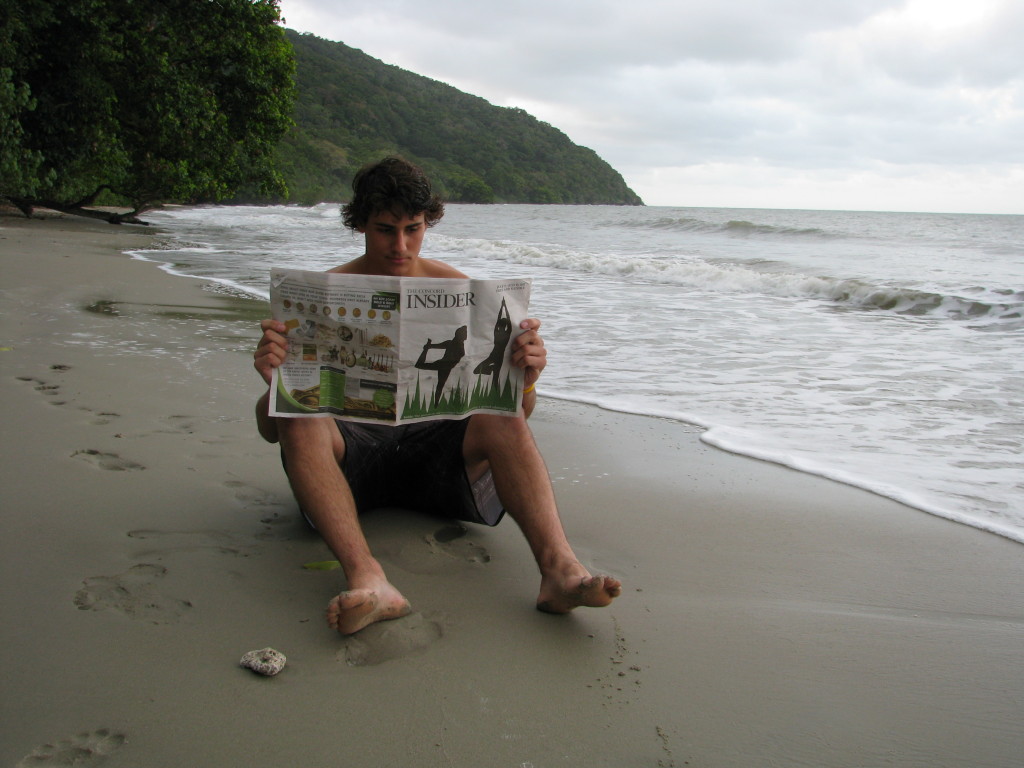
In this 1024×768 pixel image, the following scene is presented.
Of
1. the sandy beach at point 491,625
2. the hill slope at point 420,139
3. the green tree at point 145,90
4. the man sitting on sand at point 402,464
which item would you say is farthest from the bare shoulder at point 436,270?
the hill slope at point 420,139

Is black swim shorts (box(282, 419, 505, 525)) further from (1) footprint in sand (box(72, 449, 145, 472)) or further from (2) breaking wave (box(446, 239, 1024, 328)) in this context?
(2) breaking wave (box(446, 239, 1024, 328))

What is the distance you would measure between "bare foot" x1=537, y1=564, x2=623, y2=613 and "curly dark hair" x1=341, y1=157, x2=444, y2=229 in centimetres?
103

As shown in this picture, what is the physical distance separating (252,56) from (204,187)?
9.95ft

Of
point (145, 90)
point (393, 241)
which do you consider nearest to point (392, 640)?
point (393, 241)

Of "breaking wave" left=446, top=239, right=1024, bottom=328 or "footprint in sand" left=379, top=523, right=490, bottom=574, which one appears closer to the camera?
"footprint in sand" left=379, top=523, right=490, bottom=574

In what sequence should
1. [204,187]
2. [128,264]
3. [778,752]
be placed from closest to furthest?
[778,752]
[128,264]
[204,187]

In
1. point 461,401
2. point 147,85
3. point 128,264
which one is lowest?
point 128,264

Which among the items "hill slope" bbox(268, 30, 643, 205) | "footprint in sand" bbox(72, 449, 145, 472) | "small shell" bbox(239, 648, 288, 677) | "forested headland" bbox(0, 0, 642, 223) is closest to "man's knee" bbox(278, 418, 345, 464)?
"small shell" bbox(239, 648, 288, 677)

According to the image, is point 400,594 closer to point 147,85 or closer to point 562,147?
point 147,85

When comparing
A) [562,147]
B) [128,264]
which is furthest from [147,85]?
[562,147]

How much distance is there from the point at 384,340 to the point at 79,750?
102 cm

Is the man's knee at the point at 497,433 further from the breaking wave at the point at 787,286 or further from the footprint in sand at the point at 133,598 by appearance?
the breaking wave at the point at 787,286

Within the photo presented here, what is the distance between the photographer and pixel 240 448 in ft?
9.20

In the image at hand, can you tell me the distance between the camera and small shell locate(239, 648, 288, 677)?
58.7 inches
